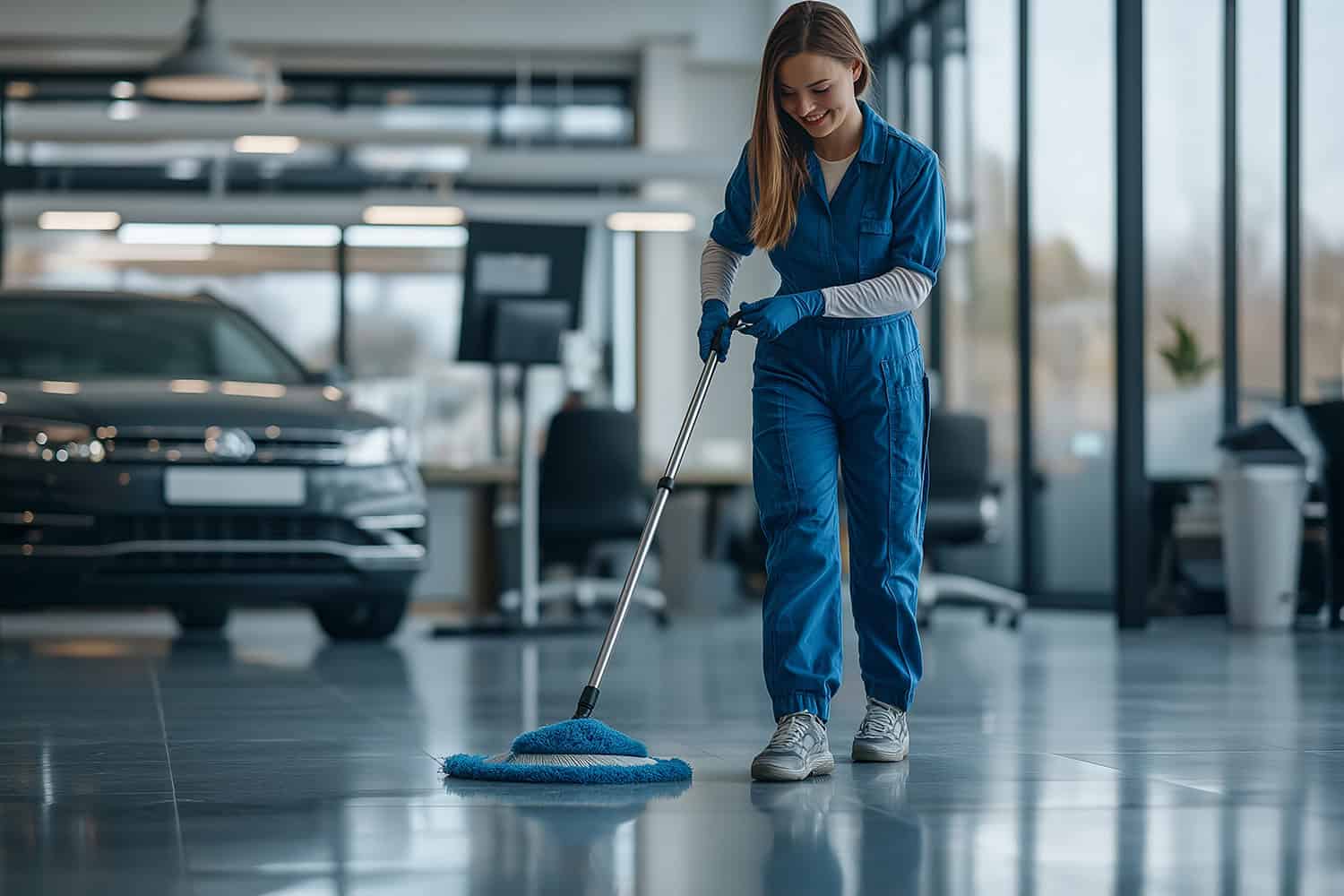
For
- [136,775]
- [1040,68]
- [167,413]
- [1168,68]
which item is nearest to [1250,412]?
[1168,68]

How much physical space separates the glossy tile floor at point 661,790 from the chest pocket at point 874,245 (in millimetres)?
808

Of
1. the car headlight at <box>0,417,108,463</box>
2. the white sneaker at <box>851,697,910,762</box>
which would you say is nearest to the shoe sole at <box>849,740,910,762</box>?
the white sneaker at <box>851,697,910,762</box>

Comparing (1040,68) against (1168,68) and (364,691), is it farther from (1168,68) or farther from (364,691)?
(364,691)

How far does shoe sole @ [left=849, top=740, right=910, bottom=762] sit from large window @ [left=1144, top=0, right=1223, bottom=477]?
19.2ft

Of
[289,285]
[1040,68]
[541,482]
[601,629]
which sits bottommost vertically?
[601,629]

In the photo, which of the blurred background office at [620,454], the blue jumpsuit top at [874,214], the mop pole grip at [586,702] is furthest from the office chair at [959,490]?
the mop pole grip at [586,702]

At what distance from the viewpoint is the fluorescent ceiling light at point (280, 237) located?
40.6ft

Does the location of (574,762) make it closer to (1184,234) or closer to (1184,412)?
(1184,412)

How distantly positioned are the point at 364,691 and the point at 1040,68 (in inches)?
A: 247

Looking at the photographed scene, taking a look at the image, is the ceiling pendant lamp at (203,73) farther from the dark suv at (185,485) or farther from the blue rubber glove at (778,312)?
the blue rubber glove at (778,312)

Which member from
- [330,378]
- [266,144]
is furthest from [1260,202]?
[266,144]

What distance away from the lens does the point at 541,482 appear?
8156mm

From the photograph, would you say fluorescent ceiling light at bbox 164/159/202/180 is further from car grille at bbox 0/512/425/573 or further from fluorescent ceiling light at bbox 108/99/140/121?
car grille at bbox 0/512/425/573

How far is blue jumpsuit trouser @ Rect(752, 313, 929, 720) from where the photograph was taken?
3.12 meters
